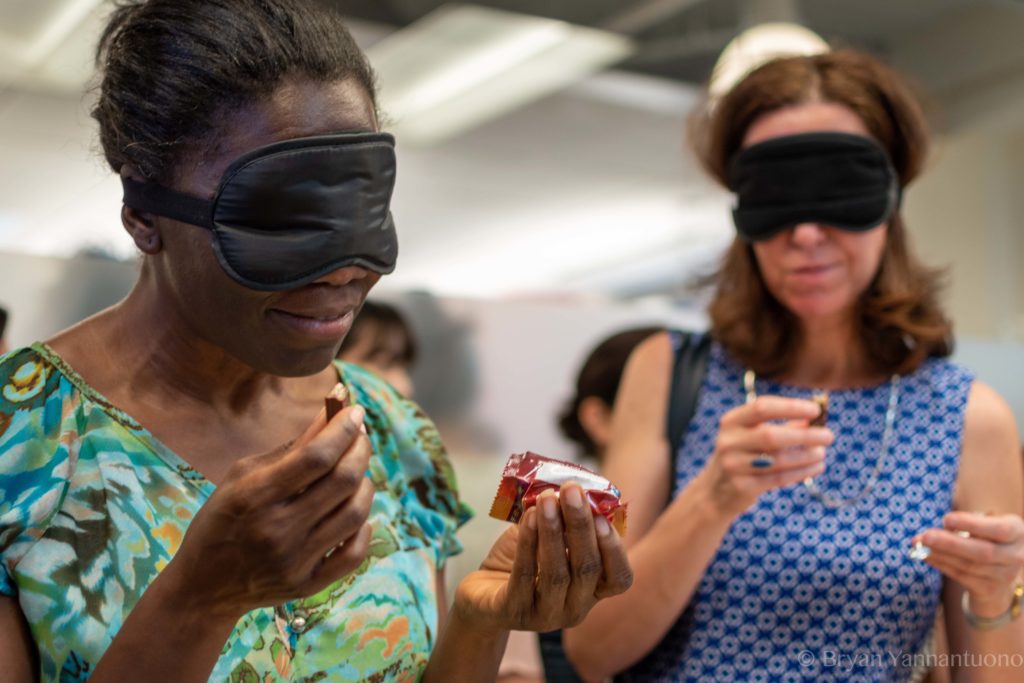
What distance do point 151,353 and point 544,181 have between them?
13.9 feet

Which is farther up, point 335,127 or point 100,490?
point 335,127

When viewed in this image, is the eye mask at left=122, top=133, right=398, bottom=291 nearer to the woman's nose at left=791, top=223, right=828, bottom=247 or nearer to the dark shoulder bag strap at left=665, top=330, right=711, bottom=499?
the dark shoulder bag strap at left=665, top=330, right=711, bottom=499

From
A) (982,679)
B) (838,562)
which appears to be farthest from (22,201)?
(982,679)

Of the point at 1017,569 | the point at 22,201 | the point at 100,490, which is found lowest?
the point at 1017,569

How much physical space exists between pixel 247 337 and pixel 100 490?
215 millimetres

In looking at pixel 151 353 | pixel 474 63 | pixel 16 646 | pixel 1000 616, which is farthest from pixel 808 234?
pixel 474 63

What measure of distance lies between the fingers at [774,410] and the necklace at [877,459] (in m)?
0.15

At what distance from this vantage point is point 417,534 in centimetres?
150

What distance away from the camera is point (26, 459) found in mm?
1213

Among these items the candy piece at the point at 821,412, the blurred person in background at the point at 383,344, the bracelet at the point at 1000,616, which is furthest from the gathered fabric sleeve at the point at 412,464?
the blurred person in background at the point at 383,344

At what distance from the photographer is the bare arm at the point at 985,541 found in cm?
167

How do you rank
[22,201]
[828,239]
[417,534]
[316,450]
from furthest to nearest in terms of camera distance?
[22,201] < [828,239] < [417,534] < [316,450]

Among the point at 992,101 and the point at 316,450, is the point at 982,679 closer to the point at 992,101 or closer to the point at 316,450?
the point at 316,450

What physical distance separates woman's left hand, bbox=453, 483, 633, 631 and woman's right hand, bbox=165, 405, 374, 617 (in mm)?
193
